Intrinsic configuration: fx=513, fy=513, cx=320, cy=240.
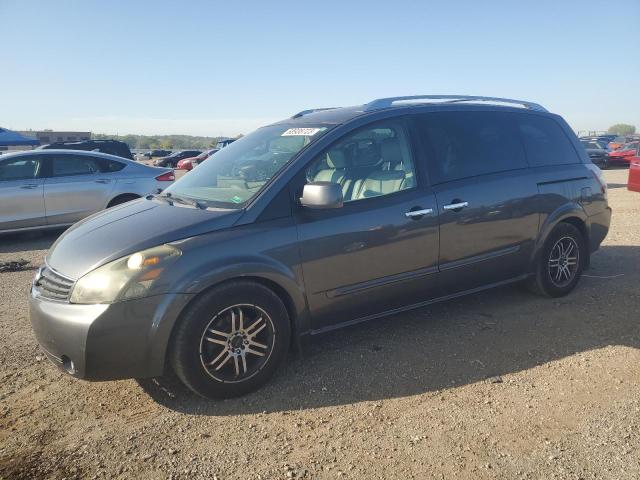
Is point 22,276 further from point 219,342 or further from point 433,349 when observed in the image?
point 433,349

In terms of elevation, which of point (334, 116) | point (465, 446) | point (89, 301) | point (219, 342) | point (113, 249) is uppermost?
point (334, 116)

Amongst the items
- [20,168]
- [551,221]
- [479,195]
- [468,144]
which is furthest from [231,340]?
[20,168]

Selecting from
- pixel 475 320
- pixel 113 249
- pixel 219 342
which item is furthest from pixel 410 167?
pixel 113 249

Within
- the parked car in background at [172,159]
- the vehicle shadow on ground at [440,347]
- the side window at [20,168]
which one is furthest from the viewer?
the parked car in background at [172,159]

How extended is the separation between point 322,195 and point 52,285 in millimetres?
1765

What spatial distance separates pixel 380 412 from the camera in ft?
10.1

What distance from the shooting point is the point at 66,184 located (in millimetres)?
8430

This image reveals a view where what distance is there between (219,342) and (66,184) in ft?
21.4

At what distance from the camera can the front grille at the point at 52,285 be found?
9.97ft

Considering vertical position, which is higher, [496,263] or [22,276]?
[496,263]

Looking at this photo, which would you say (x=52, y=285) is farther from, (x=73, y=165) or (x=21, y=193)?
(x=73, y=165)

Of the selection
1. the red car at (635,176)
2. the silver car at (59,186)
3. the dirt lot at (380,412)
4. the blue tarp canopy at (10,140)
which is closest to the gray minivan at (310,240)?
the dirt lot at (380,412)

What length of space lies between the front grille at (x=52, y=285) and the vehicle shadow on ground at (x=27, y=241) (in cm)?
523

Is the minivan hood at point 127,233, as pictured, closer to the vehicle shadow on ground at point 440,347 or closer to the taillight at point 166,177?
the vehicle shadow on ground at point 440,347
